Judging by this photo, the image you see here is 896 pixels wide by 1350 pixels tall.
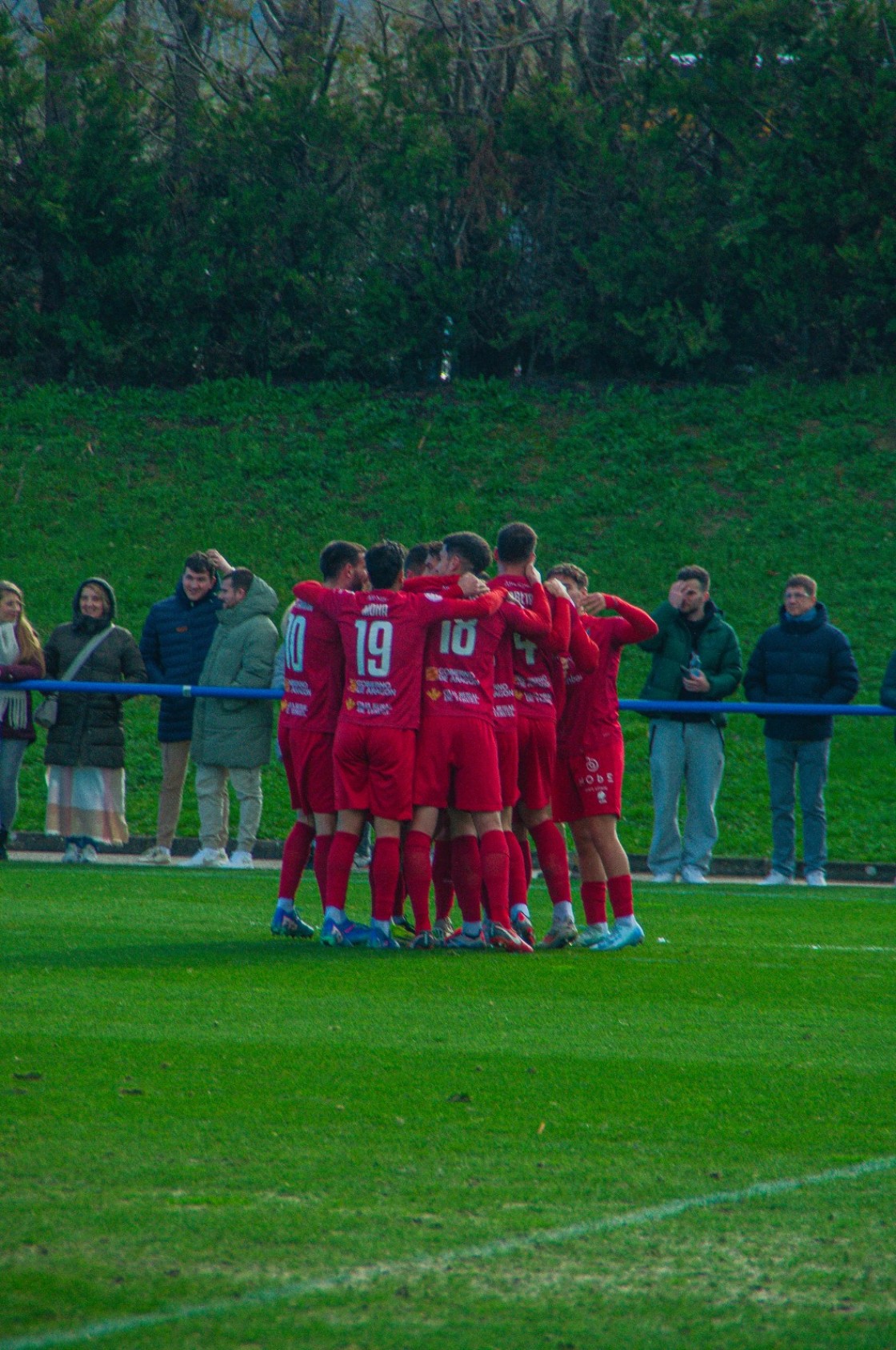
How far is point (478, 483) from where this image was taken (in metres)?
26.9

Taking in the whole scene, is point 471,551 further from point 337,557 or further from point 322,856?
point 322,856

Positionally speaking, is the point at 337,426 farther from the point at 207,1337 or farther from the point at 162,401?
the point at 207,1337

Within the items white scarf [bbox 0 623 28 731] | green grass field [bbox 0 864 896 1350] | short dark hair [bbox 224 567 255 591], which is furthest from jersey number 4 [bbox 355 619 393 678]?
white scarf [bbox 0 623 28 731]

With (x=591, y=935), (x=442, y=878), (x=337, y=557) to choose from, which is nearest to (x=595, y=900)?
(x=591, y=935)

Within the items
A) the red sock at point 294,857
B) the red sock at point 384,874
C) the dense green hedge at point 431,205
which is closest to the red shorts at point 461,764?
the red sock at point 384,874

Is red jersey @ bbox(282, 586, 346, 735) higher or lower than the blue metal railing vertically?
higher

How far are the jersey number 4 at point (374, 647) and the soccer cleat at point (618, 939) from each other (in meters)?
1.87

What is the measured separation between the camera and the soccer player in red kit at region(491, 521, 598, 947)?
9.34 m

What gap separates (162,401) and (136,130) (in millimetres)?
4771

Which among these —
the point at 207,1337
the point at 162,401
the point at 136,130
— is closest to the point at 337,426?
the point at 162,401

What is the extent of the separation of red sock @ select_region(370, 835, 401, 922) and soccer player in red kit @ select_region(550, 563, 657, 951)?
956mm

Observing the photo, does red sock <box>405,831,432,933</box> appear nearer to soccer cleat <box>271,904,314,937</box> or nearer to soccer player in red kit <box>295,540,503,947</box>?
soccer player in red kit <box>295,540,503,947</box>

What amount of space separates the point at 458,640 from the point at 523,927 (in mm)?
1621

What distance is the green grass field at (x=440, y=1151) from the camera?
3.56 m
